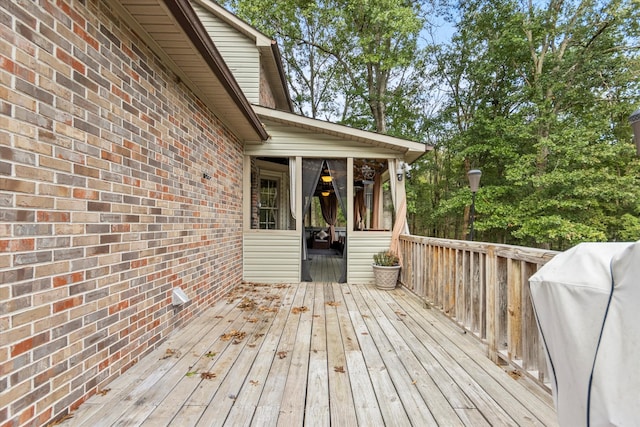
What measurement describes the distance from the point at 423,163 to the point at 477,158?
236 cm

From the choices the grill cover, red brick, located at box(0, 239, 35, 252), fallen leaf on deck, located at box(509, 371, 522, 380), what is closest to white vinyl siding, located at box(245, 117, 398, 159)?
fallen leaf on deck, located at box(509, 371, 522, 380)

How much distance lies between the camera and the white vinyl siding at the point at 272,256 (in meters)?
5.42

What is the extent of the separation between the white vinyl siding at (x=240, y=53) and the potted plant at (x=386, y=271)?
4.08 m

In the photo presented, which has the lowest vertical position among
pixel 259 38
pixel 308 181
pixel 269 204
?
pixel 269 204

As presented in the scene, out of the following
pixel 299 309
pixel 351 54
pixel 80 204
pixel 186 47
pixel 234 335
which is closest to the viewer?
pixel 80 204

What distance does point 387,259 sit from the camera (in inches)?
202

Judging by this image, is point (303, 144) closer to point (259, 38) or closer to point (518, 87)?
point (259, 38)

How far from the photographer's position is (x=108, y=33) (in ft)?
6.70

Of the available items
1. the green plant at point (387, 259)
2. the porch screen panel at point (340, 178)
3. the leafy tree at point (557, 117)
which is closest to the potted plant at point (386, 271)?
the green plant at point (387, 259)

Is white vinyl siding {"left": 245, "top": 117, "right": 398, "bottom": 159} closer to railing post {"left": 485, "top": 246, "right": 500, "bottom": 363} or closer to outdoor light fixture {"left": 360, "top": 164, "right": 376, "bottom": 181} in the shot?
outdoor light fixture {"left": 360, "top": 164, "right": 376, "bottom": 181}

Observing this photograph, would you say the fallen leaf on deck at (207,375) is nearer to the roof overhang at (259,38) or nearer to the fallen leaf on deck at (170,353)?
the fallen leaf on deck at (170,353)

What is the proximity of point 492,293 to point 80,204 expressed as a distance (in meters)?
3.11

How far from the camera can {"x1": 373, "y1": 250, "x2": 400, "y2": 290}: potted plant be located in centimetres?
500

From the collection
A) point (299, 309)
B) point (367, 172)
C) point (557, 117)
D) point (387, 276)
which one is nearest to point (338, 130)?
point (387, 276)
